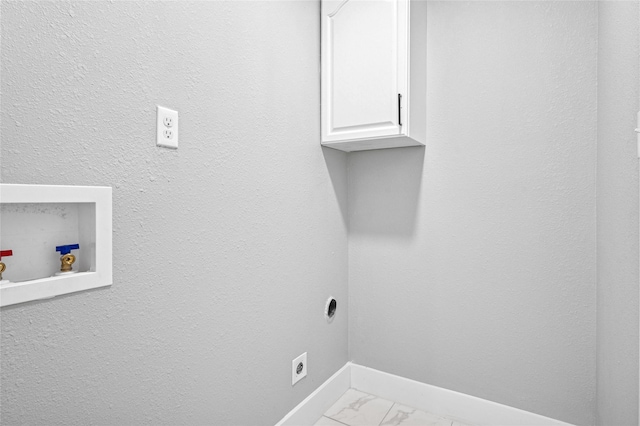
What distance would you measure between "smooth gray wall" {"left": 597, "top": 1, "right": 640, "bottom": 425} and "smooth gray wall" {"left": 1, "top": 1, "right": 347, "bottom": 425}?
113cm

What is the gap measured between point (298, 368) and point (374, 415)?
1.57 ft

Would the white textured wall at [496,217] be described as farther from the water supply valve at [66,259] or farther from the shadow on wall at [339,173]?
the water supply valve at [66,259]

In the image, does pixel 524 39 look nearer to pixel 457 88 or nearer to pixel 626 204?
pixel 457 88

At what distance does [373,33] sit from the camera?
154 cm

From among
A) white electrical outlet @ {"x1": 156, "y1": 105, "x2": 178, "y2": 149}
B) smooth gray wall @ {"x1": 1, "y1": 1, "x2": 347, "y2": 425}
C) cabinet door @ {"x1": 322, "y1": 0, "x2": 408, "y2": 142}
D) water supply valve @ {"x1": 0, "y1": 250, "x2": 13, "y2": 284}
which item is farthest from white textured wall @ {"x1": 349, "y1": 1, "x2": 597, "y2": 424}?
water supply valve @ {"x1": 0, "y1": 250, "x2": 13, "y2": 284}

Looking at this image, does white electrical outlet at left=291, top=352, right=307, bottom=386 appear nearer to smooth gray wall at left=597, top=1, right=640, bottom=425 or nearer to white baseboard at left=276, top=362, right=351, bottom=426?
white baseboard at left=276, top=362, right=351, bottom=426

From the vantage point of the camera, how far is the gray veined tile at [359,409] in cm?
166

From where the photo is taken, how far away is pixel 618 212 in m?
1.10

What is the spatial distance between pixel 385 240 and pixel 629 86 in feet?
3.74

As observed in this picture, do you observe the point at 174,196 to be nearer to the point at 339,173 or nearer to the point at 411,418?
the point at 339,173

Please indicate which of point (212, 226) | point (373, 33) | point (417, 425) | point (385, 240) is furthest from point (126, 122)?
point (417, 425)

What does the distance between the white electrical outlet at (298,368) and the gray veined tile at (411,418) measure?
45 cm

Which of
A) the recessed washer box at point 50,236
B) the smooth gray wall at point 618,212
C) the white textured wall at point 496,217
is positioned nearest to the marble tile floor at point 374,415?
the white textured wall at point 496,217

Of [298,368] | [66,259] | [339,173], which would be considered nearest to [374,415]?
[298,368]
